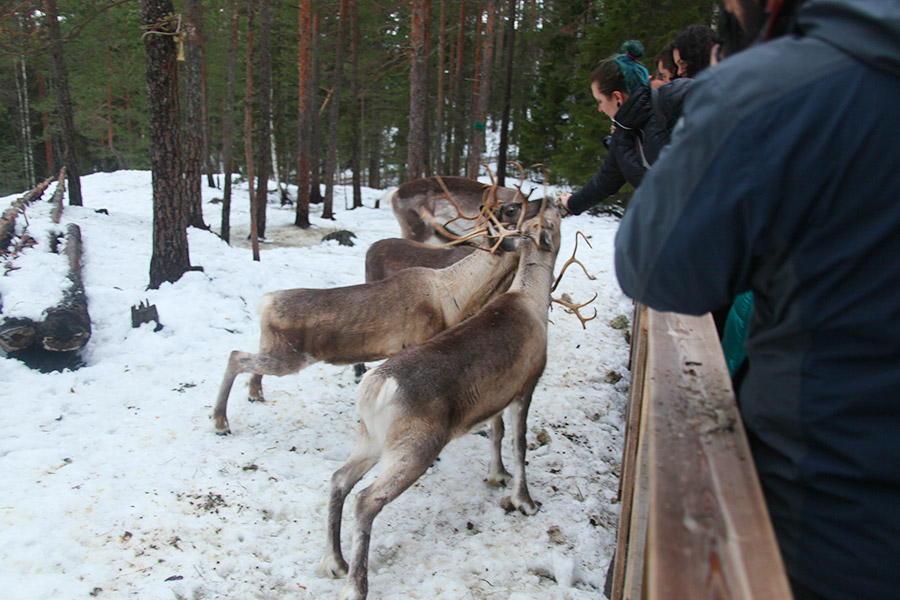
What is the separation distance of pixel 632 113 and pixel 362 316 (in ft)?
8.91

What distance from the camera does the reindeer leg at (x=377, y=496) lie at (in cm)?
309

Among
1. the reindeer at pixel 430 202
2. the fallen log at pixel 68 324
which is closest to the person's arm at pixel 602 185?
the reindeer at pixel 430 202

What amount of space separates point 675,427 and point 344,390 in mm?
4857

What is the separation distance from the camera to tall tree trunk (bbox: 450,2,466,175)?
21.3m

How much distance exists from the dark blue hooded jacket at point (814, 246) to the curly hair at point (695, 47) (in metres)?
3.23

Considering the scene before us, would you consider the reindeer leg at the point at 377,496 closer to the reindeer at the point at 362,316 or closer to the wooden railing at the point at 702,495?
the reindeer at the point at 362,316

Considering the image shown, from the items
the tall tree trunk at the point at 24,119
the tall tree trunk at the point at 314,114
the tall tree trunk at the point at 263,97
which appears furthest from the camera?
the tall tree trunk at the point at 24,119

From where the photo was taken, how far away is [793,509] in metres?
1.08

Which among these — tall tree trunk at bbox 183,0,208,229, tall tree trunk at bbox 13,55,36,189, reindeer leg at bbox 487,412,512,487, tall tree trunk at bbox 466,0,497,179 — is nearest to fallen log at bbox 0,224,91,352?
reindeer leg at bbox 487,412,512,487

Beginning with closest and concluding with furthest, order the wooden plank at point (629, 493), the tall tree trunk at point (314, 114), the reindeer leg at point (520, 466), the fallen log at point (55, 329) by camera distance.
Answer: the wooden plank at point (629, 493), the reindeer leg at point (520, 466), the fallen log at point (55, 329), the tall tree trunk at point (314, 114)

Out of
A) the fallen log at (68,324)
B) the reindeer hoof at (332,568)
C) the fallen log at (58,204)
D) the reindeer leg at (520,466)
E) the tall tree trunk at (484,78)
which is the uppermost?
the tall tree trunk at (484,78)

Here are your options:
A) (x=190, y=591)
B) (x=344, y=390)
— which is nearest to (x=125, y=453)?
(x=190, y=591)

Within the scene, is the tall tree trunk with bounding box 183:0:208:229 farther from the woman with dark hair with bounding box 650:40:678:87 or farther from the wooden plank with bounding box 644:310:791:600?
the wooden plank with bounding box 644:310:791:600

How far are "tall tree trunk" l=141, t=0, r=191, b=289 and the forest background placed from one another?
4.9 inches
